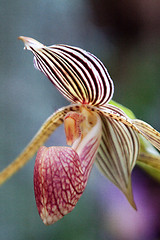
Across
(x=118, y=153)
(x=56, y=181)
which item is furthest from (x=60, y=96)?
(x=56, y=181)

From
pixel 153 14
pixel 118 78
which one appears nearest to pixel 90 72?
pixel 118 78

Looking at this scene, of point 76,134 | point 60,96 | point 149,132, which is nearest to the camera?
point 149,132

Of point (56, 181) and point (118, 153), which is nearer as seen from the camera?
point (56, 181)

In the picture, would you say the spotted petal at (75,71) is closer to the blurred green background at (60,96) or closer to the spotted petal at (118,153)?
the spotted petal at (118,153)

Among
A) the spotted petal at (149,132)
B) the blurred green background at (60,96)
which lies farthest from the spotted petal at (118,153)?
the blurred green background at (60,96)

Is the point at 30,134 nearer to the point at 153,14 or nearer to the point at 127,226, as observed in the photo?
the point at 127,226

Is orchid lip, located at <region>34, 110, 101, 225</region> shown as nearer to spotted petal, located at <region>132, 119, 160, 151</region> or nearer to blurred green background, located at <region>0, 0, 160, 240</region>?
spotted petal, located at <region>132, 119, 160, 151</region>

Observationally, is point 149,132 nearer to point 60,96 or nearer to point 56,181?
point 56,181
